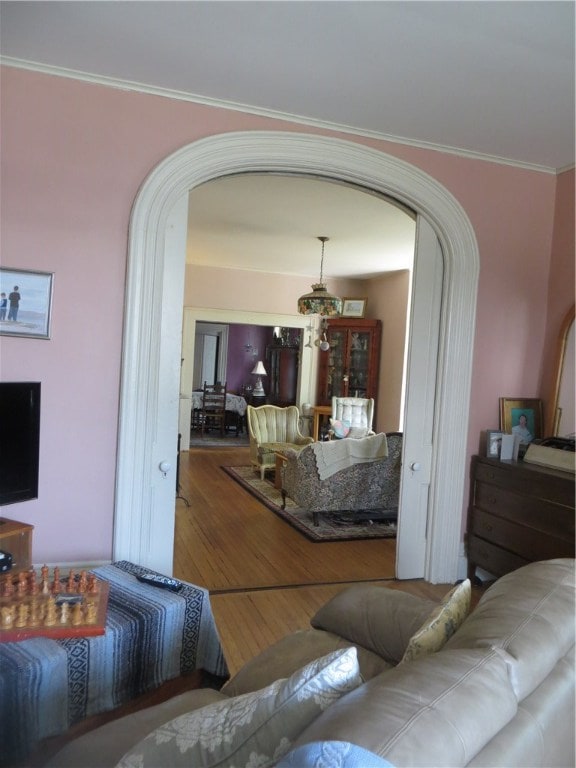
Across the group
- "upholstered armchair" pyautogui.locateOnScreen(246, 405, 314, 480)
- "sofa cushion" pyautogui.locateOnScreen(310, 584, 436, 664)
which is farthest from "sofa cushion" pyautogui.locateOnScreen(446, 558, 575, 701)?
"upholstered armchair" pyautogui.locateOnScreen(246, 405, 314, 480)

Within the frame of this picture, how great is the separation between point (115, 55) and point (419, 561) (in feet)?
10.9

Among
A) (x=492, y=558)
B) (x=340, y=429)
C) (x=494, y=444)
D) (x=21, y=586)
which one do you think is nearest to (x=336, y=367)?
(x=340, y=429)

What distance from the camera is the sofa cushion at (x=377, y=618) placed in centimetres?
191

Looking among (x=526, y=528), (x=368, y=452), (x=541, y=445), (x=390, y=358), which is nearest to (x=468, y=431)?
(x=541, y=445)

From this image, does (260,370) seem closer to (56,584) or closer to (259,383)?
(259,383)

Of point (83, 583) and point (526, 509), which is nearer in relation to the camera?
point (83, 583)

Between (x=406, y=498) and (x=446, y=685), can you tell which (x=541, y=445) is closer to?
(x=406, y=498)

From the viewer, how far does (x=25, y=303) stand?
2.74 meters

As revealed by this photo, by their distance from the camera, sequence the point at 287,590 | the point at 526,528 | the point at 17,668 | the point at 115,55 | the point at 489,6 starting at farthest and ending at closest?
the point at 287,590 → the point at 526,528 → the point at 115,55 → the point at 489,6 → the point at 17,668

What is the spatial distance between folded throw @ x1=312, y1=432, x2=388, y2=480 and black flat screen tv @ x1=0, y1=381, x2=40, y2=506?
2.78m

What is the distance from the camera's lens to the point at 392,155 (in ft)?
11.1

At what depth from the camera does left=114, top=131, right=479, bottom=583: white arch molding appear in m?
2.93

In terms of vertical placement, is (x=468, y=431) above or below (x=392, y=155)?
below

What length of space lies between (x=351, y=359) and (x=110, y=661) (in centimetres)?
729
